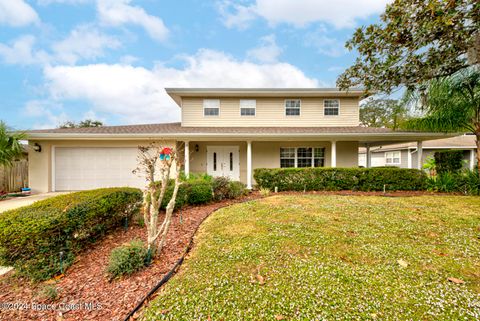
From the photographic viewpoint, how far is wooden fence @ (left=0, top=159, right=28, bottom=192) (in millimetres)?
9852

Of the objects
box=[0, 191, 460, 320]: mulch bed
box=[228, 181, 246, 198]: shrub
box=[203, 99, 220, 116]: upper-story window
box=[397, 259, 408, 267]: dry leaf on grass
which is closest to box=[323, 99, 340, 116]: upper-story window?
box=[203, 99, 220, 116]: upper-story window

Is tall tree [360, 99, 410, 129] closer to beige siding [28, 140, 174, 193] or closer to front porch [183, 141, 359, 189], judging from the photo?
front porch [183, 141, 359, 189]

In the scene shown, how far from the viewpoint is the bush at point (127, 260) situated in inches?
113

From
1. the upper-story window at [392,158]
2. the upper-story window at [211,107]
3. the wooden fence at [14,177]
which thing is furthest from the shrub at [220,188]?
the upper-story window at [392,158]

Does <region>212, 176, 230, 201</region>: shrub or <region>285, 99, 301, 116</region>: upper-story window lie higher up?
<region>285, 99, 301, 116</region>: upper-story window

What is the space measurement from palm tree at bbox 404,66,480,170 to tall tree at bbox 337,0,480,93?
1815mm

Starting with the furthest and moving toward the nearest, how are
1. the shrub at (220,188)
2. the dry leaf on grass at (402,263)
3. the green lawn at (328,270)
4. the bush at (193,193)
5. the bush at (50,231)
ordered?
the shrub at (220,188) < the bush at (193,193) < the dry leaf on grass at (402,263) < the bush at (50,231) < the green lawn at (328,270)

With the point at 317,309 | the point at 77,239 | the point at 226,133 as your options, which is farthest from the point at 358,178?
the point at 77,239

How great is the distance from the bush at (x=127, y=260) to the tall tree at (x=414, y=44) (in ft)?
22.1

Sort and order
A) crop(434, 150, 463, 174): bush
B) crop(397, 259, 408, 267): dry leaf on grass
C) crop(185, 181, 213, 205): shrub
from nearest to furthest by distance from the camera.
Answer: crop(397, 259, 408, 267): dry leaf on grass → crop(185, 181, 213, 205): shrub → crop(434, 150, 463, 174): bush

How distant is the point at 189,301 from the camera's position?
7.62 ft

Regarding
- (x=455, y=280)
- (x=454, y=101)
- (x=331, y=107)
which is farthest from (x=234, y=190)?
(x=454, y=101)

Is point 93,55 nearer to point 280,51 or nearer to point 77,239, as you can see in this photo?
point 280,51

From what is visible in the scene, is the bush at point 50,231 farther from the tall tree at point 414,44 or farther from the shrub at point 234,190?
the tall tree at point 414,44
